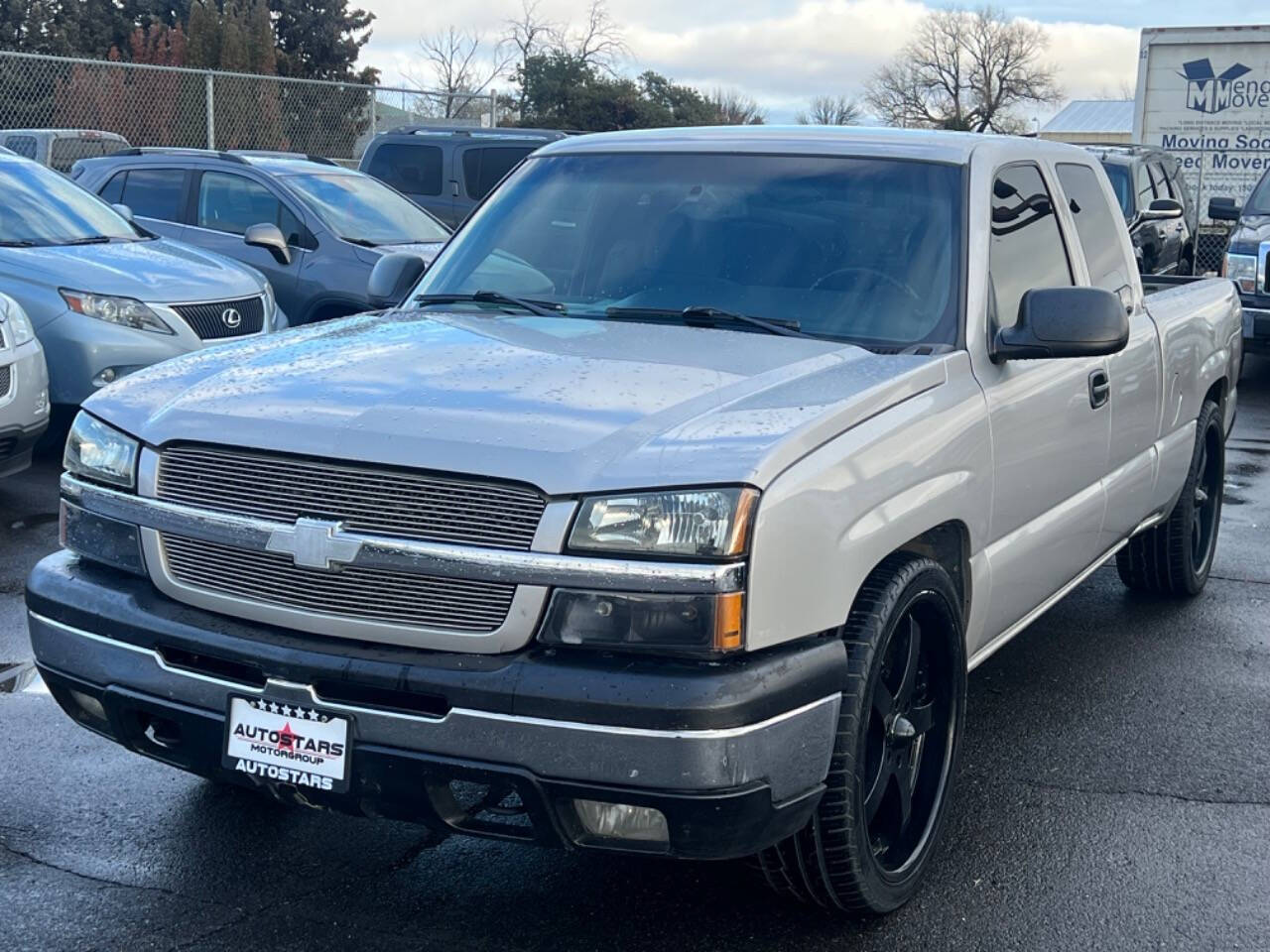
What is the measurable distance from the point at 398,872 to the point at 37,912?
2.69 ft

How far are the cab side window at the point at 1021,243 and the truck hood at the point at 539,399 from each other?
67cm

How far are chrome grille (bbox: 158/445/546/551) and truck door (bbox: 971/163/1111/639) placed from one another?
5.00ft

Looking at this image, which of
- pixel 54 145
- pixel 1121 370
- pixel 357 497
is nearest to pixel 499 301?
pixel 357 497

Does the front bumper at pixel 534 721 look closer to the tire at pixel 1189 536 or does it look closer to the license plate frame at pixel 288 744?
the license plate frame at pixel 288 744

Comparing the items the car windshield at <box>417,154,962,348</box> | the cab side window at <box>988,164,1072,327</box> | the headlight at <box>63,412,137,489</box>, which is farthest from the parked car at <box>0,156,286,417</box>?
the cab side window at <box>988,164,1072,327</box>

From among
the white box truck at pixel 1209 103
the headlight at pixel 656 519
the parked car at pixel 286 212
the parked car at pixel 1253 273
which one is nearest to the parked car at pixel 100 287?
the parked car at pixel 286 212

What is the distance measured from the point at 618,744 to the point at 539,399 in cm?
82

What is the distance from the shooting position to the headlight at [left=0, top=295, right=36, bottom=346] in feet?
23.7

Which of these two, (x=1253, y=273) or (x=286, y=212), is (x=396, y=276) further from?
(x=1253, y=273)

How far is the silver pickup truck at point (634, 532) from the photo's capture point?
2.93 metres

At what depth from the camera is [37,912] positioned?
11.4ft

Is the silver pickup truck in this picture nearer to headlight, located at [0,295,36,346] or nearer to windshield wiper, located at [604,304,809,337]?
windshield wiper, located at [604,304,809,337]

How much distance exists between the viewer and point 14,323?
731 cm

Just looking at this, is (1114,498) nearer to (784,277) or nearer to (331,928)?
(784,277)
